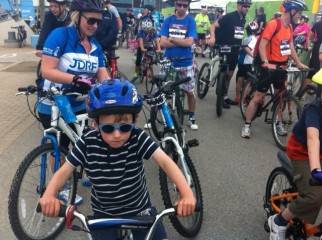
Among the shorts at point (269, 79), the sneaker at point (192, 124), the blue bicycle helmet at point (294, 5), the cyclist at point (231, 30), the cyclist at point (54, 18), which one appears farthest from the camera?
the cyclist at point (231, 30)

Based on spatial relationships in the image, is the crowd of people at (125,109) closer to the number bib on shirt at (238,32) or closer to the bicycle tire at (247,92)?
the bicycle tire at (247,92)

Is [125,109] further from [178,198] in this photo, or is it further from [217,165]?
[217,165]

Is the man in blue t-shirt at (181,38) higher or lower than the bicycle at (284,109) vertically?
higher

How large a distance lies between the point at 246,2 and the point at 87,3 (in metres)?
4.39

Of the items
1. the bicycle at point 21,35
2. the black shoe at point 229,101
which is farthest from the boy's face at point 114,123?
the bicycle at point 21,35

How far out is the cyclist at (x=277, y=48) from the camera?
5094 mm

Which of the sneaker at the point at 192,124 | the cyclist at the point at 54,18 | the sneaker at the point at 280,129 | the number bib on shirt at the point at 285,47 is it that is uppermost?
the cyclist at the point at 54,18

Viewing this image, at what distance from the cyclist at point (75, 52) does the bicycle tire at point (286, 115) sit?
306 cm

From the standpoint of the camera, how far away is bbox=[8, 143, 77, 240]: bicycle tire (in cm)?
282

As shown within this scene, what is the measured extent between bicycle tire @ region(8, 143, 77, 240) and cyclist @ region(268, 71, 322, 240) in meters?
1.90

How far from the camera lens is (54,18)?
458cm

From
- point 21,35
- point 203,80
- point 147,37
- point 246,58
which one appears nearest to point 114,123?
point 246,58

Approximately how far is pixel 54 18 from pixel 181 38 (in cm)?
196

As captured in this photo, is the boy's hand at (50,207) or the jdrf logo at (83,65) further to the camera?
the jdrf logo at (83,65)
